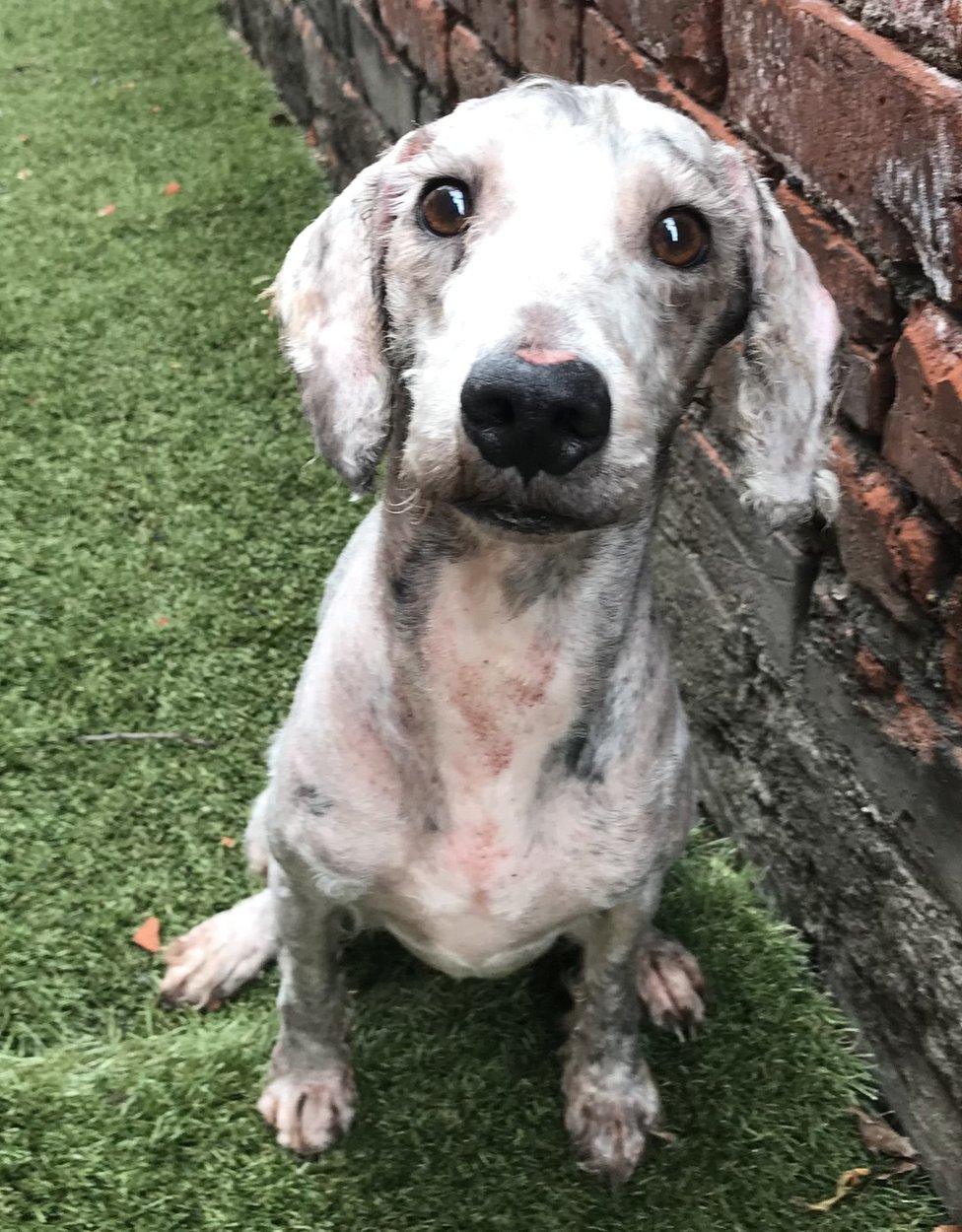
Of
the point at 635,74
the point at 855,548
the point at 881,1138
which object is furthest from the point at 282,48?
the point at 881,1138

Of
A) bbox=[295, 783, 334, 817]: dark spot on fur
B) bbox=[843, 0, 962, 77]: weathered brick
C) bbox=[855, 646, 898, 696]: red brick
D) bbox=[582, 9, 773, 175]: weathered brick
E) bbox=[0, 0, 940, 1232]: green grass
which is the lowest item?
bbox=[0, 0, 940, 1232]: green grass

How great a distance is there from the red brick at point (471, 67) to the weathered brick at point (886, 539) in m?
1.71

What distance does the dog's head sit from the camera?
53.2 inches

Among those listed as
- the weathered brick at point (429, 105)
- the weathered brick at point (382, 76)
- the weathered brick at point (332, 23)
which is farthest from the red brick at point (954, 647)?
the weathered brick at point (332, 23)

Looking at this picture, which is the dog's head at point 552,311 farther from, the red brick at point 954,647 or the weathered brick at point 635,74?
the weathered brick at point 635,74

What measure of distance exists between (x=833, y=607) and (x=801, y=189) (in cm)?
74

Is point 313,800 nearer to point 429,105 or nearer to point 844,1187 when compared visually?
point 844,1187

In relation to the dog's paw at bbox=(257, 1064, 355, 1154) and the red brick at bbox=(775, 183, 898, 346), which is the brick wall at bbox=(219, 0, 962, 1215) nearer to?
the red brick at bbox=(775, 183, 898, 346)

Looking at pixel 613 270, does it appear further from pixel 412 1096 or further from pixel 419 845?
pixel 412 1096

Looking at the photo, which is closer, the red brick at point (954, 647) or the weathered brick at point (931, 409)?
the weathered brick at point (931, 409)

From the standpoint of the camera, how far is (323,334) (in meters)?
1.70

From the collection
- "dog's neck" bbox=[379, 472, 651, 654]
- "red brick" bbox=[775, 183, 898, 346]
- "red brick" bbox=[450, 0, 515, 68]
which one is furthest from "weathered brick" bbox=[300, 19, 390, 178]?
"dog's neck" bbox=[379, 472, 651, 654]

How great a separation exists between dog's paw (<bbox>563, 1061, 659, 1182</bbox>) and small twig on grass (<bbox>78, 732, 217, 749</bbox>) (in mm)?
1182

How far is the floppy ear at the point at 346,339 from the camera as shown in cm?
168
